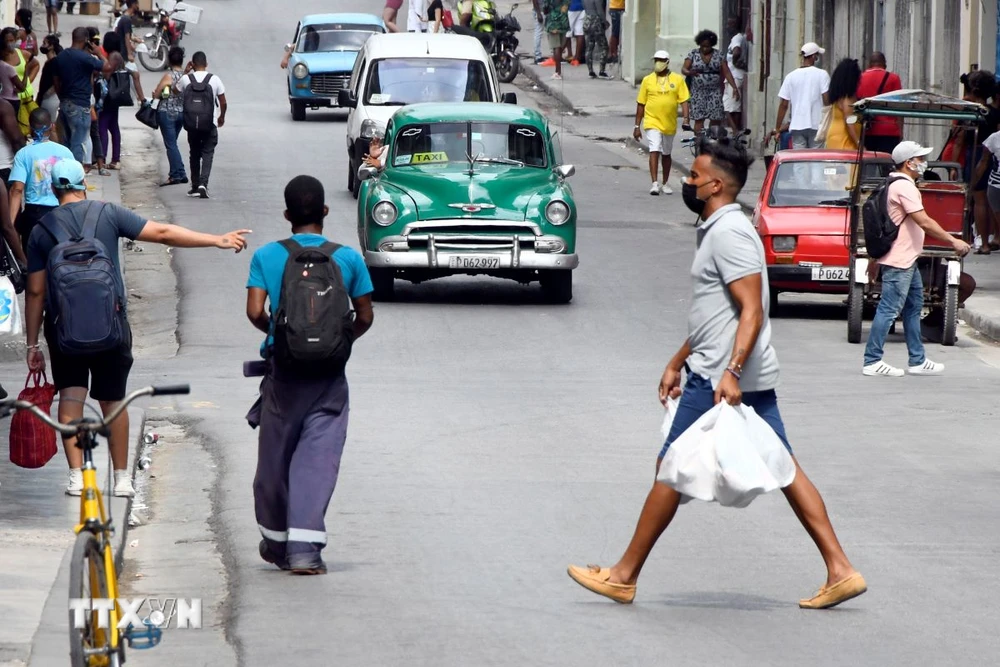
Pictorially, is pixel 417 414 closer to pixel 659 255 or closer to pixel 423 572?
pixel 423 572

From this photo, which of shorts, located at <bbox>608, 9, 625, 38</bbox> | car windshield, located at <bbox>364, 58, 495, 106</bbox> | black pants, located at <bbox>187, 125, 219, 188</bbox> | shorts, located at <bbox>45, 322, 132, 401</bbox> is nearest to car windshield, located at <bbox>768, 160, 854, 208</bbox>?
car windshield, located at <bbox>364, 58, 495, 106</bbox>

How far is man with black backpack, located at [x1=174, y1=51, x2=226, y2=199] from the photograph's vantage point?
23797mm

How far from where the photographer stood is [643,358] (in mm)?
14922

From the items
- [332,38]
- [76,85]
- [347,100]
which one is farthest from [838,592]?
Answer: [332,38]

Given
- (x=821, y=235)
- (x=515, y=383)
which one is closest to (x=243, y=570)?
(x=515, y=383)

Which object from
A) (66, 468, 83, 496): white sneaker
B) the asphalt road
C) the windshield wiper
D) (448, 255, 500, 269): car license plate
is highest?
the windshield wiper

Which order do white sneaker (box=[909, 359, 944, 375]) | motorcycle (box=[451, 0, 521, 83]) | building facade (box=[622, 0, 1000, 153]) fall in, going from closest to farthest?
1. white sneaker (box=[909, 359, 944, 375])
2. building facade (box=[622, 0, 1000, 153])
3. motorcycle (box=[451, 0, 521, 83])

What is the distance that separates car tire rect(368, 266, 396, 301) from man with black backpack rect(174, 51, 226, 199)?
262 inches

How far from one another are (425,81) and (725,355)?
18286 millimetres

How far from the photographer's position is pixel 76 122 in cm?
Result: 2344

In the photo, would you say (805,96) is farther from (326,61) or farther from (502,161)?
(326,61)

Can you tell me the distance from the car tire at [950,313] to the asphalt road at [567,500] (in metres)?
0.28

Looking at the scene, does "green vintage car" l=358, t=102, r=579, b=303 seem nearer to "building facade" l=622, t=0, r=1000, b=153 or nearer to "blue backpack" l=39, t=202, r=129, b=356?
"building facade" l=622, t=0, r=1000, b=153

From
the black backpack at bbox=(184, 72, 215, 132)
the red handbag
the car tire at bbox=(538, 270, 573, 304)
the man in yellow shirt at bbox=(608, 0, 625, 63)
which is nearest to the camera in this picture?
the red handbag
